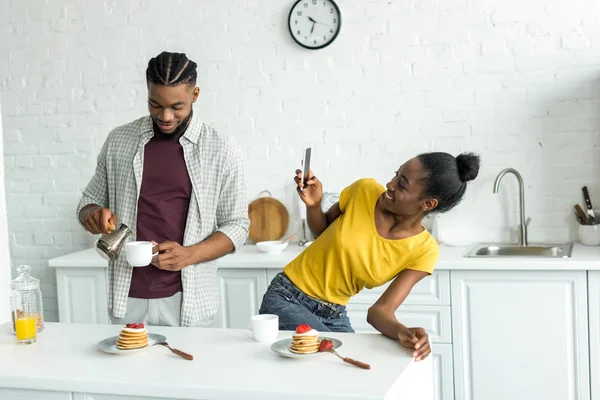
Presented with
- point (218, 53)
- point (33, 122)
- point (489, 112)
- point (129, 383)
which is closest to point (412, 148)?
point (489, 112)

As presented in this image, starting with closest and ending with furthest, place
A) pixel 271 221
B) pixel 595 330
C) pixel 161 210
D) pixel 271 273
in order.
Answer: pixel 161 210 → pixel 595 330 → pixel 271 273 → pixel 271 221

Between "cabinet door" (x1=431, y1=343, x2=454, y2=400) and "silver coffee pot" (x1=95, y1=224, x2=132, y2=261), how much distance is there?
1816 mm

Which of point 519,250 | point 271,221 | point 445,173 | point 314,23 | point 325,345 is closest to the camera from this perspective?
point 325,345

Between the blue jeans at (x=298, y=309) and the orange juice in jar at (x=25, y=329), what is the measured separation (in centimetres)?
73

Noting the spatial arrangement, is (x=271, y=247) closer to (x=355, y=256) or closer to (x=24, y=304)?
Result: (x=355, y=256)

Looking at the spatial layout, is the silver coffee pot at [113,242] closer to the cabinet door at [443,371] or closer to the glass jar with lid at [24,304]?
the glass jar with lid at [24,304]

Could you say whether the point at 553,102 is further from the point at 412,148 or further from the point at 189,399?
the point at 189,399

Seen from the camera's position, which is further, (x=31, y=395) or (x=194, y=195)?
(x=194, y=195)

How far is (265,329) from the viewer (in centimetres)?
243

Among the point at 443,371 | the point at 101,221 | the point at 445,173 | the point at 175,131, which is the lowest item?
the point at 443,371

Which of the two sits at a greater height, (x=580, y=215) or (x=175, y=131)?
(x=175, y=131)

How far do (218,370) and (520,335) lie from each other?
1974 millimetres

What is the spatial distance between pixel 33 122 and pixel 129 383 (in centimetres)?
317

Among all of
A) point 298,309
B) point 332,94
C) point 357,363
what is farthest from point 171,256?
point 332,94
